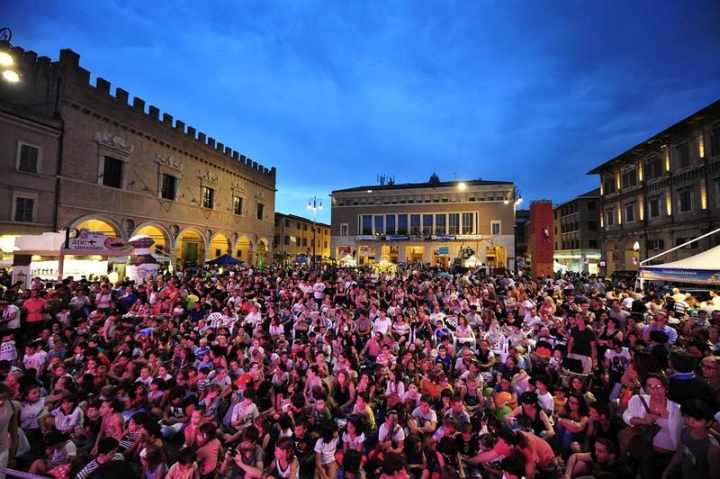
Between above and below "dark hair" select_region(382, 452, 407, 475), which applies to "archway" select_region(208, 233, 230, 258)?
above

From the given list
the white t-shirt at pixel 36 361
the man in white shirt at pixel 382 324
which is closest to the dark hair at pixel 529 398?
the man in white shirt at pixel 382 324

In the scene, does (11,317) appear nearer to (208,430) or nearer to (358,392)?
(208,430)

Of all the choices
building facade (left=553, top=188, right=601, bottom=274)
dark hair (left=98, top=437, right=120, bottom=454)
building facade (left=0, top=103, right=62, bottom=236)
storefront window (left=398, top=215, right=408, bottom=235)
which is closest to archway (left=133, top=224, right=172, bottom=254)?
building facade (left=0, top=103, right=62, bottom=236)

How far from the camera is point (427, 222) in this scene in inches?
1829

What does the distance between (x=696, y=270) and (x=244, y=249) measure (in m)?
34.3

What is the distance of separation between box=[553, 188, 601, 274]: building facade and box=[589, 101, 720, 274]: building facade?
1148 cm

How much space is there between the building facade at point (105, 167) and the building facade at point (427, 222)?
17.9 meters

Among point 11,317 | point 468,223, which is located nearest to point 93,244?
point 11,317

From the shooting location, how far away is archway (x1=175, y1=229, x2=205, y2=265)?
97.5 ft

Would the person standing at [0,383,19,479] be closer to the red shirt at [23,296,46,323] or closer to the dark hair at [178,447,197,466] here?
the dark hair at [178,447,197,466]

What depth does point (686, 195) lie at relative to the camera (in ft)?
82.0

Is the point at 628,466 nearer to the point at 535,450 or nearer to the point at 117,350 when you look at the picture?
the point at 535,450

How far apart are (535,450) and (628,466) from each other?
3.43ft

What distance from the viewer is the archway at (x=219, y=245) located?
103ft
